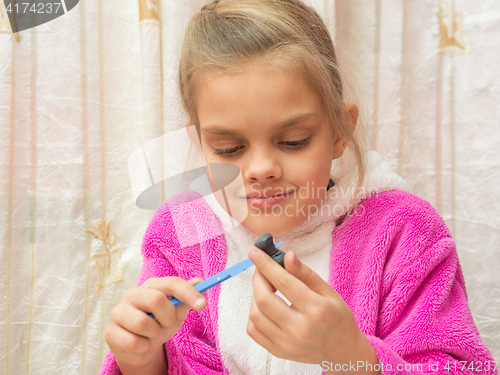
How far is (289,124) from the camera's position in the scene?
492 millimetres

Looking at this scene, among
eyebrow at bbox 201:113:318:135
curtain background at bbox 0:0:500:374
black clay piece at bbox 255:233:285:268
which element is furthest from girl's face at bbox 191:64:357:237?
curtain background at bbox 0:0:500:374

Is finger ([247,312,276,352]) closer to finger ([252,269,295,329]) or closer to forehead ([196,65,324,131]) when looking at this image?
finger ([252,269,295,329])

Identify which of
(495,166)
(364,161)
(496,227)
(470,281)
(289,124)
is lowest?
(470,281)

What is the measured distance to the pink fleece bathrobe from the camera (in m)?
0.49

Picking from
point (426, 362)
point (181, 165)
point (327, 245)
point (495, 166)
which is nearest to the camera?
point (426, 362)

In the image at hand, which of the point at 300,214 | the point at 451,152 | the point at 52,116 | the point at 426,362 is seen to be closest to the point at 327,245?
the point at 300,214

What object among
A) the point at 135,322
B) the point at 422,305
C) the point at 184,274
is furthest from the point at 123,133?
the point at 422,305

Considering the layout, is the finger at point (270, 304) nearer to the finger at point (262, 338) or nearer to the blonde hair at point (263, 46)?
the finger at point (262, 338)

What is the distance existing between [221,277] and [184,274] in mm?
211

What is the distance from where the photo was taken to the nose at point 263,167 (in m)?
0.49

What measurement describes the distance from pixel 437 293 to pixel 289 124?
0.27 meters

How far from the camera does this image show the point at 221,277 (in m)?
0.41

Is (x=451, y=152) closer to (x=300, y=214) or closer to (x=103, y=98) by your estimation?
(x=300, y=214)

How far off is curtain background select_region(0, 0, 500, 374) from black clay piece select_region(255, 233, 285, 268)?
0.41 metres
